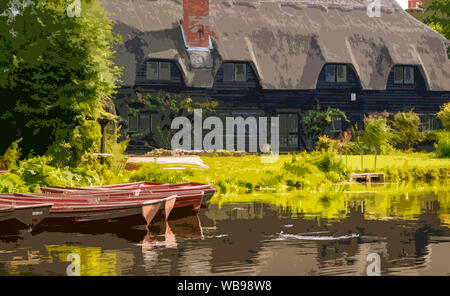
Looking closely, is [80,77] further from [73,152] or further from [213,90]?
[213,90]

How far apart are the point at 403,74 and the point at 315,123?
7868mm

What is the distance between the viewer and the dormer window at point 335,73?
164 ft

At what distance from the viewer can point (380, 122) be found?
3522 centimetres

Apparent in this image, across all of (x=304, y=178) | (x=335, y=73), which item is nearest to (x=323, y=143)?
(x=335, y=73)

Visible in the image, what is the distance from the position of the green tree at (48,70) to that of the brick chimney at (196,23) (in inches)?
781

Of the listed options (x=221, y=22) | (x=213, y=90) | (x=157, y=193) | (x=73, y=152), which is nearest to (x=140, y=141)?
(x=213, y=90)

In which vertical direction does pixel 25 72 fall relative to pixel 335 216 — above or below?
above

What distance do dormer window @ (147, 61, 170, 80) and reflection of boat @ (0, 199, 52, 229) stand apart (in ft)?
92.6

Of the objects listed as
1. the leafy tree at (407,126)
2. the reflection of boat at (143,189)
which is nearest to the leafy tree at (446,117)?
the leafy tree at (407,126)

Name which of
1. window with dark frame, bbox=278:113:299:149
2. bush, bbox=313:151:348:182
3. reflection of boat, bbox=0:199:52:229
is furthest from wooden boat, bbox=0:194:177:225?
window with dark frame, bbox=278:113:299:149

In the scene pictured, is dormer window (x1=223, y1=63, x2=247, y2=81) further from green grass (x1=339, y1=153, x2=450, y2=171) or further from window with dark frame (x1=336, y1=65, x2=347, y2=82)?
green grass (x1=339, y1=153, x2=450, y2=171)

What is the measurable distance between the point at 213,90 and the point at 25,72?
22.0 m

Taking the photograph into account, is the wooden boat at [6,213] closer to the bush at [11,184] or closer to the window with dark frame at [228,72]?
the bush at [11,184]

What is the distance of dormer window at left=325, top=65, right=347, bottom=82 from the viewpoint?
4988 centimetres
